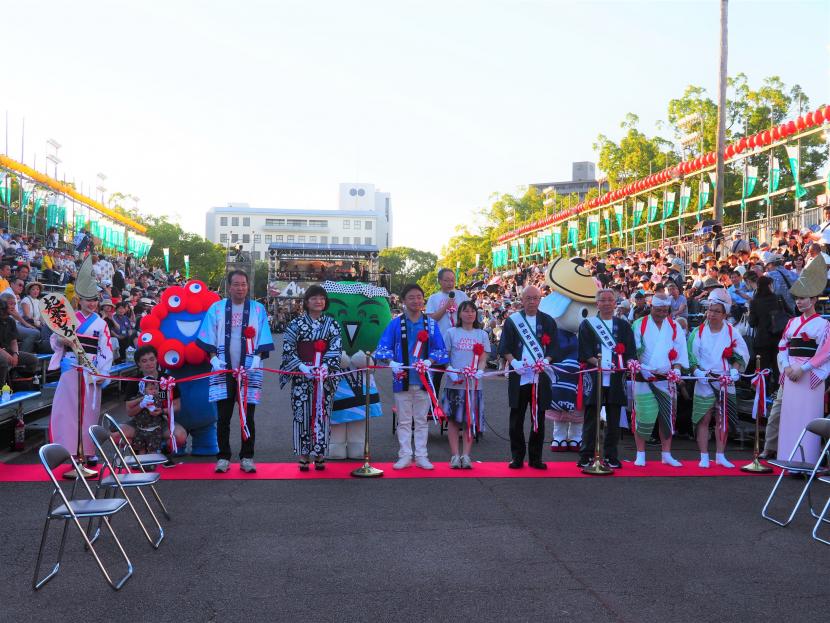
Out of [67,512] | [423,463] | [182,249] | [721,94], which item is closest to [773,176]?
[721,94]

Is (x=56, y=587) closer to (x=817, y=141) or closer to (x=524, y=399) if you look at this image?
(x=524, y=399)

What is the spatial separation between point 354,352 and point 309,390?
2.03 meters

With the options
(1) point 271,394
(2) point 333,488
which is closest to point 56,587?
(2) point 333,488

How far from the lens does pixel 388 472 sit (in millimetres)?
7270

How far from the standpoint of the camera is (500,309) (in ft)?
70.4

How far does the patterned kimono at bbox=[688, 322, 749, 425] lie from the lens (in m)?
7.74

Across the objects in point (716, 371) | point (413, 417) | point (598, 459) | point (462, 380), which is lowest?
point (598, 459)

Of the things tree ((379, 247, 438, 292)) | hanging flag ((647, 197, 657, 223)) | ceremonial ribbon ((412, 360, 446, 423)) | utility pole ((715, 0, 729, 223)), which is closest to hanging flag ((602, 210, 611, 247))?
hanging flag ((647, 197, 657, 223))

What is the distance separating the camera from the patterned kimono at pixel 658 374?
776 centimetres

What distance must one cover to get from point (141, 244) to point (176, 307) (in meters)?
43.5

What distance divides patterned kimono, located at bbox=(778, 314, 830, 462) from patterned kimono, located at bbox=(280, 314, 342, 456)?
175 inches

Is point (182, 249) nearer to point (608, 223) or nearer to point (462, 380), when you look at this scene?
point (608, 223)

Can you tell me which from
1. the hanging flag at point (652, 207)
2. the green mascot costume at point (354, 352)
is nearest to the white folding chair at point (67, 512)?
the green mascot costume at point (354, 352)

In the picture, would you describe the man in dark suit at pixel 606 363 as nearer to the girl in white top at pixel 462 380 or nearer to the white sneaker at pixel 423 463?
the girl in white top at pixel 462 380
